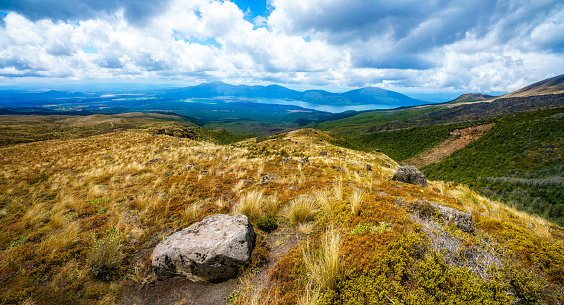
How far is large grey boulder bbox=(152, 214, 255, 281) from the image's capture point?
399 cm

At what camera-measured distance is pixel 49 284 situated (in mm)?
3918

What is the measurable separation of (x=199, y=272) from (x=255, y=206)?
250 centimetres

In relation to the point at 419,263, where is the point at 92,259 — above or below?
below

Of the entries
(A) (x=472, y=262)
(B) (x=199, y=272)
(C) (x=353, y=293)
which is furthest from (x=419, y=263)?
(B) (x=199, y=272)

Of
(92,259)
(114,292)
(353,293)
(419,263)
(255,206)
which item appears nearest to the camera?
(353,293)

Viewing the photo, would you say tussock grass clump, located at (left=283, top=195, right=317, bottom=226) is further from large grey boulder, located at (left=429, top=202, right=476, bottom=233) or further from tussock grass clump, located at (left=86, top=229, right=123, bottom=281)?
tussock grass clump, located at (left=86, top=229, right=123, bottom=281)

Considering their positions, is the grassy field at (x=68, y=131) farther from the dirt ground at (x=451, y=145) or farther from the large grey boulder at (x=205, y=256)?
the large grey boulder at (x=205, y=256)

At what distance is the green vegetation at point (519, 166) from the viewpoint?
12.2 metres

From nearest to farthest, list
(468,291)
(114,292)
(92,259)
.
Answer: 1. (468,291)
2. (114,292)
3. (92,259)

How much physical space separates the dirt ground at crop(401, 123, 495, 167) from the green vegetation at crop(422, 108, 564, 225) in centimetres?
329

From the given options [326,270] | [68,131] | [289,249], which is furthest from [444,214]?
[68,131]

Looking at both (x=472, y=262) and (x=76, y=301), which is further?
(x=76, y=301)

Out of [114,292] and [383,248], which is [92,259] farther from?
[383,248]

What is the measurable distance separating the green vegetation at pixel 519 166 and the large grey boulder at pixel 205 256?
1647cm
